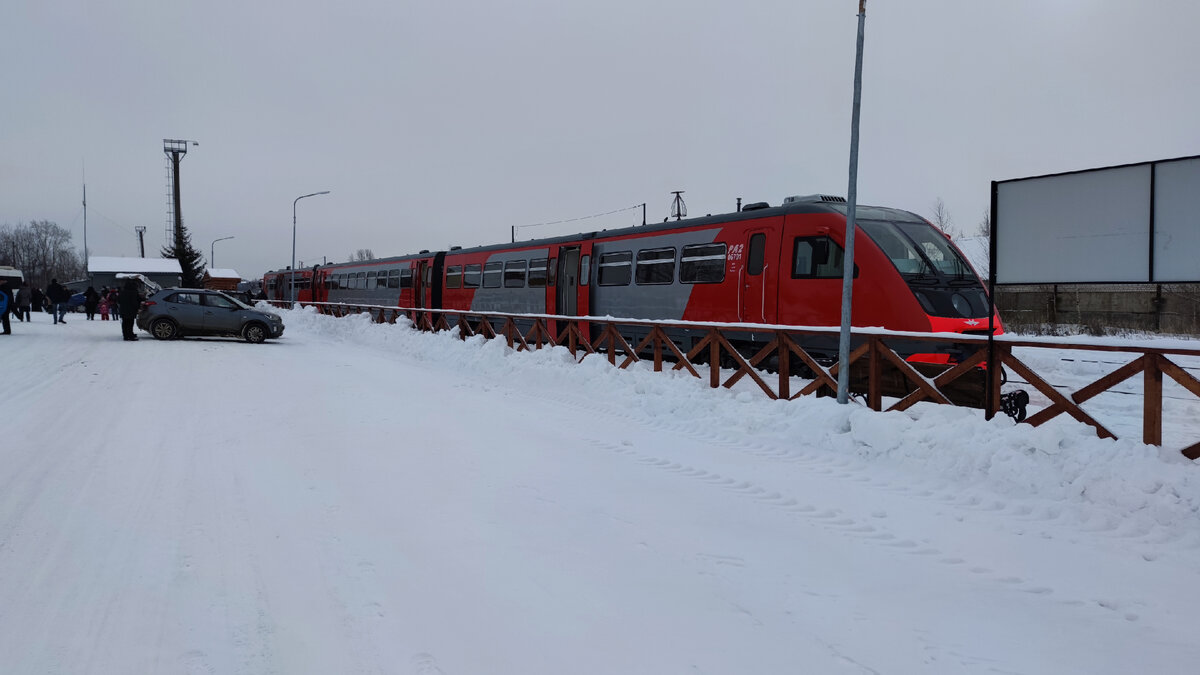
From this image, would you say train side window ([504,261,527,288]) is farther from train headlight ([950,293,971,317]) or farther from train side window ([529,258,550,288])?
train headlight ([950,293,971,317])

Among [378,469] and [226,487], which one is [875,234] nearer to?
[378,469]

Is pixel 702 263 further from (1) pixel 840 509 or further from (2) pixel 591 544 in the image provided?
(2) pixel 591 544

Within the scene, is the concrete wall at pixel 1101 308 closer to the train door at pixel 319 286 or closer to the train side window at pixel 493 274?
the train side window at pixel 493 274

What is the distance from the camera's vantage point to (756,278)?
14227 mm

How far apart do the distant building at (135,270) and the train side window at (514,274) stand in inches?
1966

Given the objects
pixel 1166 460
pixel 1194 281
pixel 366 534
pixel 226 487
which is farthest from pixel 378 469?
pixel 1194 281

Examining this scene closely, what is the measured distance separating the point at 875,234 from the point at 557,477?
27.3 feet

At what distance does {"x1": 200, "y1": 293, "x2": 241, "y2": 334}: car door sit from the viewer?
68.8 feet

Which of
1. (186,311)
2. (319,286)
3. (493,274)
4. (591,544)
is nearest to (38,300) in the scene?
(319,286)

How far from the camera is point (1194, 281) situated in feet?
20.5

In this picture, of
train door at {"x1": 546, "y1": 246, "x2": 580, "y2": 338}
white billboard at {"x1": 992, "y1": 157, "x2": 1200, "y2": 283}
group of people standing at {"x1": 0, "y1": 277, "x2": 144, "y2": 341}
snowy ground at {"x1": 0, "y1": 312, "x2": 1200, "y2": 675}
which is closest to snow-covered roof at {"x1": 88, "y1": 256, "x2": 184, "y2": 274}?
group of people standing at {"x1": 0, "y1": 277, "x2": 144, "y2": 341}

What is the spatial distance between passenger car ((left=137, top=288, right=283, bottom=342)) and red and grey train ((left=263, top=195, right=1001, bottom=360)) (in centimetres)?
713

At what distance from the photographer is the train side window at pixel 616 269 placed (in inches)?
716

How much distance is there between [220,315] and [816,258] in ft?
54.3
